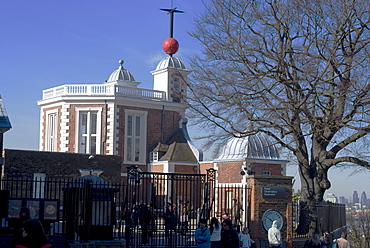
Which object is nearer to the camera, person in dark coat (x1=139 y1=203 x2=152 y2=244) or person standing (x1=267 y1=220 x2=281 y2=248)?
person standing (x1=267 y1=220 x2=281 y2=248)

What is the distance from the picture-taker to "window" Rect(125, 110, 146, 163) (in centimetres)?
4162

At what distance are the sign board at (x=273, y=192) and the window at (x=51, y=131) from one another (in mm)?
25511

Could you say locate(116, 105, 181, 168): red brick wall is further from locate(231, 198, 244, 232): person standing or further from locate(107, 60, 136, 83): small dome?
locate(231, 198, 244, 232): person standing

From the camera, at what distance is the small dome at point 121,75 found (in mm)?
47859

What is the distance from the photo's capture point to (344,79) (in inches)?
815

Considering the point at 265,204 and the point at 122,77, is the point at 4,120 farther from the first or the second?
the point at 122,77

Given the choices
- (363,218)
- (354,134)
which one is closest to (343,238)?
(354,134)

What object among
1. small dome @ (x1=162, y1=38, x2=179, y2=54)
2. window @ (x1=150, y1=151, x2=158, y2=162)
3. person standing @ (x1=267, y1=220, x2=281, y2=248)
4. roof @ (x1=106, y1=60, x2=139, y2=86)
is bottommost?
person standing @ (x1=267, y1=220, x2=281, y2=248)

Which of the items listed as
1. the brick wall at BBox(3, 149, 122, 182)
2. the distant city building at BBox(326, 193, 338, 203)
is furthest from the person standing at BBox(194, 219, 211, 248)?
the brick wall at BBox(3, 149, 122, 182)

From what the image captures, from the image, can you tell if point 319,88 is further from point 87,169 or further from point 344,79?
point 87,169

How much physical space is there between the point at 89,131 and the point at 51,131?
12.9ft

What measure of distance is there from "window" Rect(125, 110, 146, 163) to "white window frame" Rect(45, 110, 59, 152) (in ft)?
18.1

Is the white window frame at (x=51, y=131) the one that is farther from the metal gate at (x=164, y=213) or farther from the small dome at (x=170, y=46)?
the metal gate at (x=164, y=213)

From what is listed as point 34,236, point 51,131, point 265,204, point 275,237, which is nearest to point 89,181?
point 275,237
